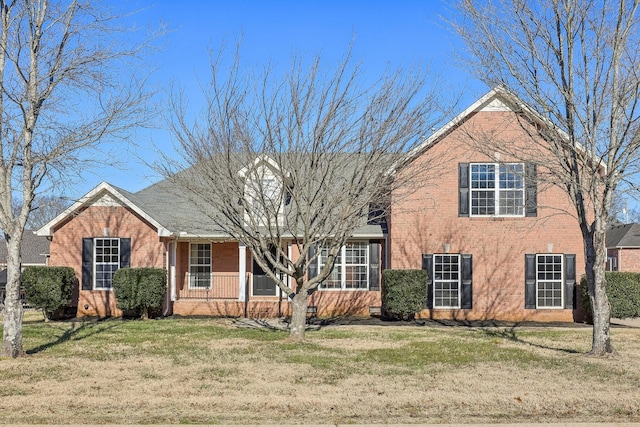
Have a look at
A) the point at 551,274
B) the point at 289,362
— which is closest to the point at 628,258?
the point at 551,274

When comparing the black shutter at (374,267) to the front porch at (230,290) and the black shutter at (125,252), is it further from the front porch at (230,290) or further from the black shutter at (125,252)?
the black shutter at (125,252)

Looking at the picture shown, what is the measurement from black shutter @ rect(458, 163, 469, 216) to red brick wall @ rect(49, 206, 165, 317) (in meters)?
9.44

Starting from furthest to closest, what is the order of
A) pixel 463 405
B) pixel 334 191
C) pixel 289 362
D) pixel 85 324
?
pixel 85 324, pixel 334 191, pixel 289 362, pixel 463 405

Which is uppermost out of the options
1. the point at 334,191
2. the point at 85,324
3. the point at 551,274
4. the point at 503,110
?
the point at 503,110

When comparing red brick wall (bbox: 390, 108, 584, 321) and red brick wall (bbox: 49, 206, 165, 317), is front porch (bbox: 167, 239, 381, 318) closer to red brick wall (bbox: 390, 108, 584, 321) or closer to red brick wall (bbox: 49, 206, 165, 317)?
red brick wall (bbox: 49, 206, 165, 317)

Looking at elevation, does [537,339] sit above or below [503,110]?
below

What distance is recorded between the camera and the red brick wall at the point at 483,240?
2072 centimetres

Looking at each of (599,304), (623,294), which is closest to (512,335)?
(599,304)

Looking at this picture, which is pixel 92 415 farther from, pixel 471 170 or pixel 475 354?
pixel 471 170

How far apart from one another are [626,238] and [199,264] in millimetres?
32844

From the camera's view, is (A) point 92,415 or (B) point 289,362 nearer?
(A) point 92,415

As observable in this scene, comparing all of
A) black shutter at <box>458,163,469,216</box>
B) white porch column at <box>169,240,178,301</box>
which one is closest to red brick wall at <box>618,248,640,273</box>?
black shutter at <box>458,163,469,216</box>

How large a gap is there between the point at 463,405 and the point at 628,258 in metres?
41.3

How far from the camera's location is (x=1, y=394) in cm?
934
